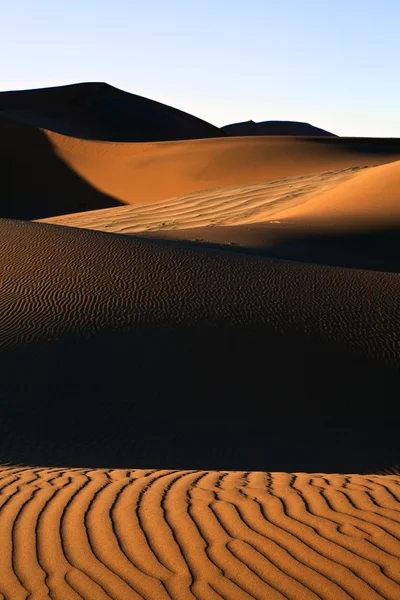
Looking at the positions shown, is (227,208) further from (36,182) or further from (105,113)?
(105,113)

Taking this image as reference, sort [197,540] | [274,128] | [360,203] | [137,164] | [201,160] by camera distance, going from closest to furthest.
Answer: [197,540], [360,203], [201,160], [137,164], [274,128]

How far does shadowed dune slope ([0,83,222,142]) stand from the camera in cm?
5853

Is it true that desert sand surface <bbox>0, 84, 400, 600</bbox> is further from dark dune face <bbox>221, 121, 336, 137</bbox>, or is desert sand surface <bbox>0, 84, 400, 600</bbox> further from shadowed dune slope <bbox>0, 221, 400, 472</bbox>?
dark dune face <bbox>221, 121, 336, 137</bbox>

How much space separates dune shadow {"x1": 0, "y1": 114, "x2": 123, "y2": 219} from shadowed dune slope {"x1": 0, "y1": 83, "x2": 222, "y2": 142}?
1182 centimetres

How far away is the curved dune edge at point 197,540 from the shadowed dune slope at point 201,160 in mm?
30592

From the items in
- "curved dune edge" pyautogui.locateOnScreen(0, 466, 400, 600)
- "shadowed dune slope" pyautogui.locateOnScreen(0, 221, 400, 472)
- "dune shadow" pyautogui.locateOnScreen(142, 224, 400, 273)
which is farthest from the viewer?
"dune shadow" pyautogui.locateOnScreen(142, 224, 400, 273)

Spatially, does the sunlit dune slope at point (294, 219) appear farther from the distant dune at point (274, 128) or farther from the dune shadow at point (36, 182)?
the distant dune at point (274, 128)

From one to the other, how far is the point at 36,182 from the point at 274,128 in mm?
60461

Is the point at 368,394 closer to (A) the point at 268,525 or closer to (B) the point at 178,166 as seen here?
(A) the point at 268,525

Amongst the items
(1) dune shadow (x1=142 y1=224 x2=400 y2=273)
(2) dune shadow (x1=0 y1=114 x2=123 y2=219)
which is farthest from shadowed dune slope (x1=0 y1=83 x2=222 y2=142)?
(1) dune shadow (x1=142 y1=224 x2=400 y2=273)

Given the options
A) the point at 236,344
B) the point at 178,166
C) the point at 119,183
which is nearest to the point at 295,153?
the point at 178,166

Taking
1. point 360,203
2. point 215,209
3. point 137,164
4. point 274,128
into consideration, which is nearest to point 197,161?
point 137,164

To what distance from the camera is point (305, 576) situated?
3635 mm

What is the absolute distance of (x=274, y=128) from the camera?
97188 mm
